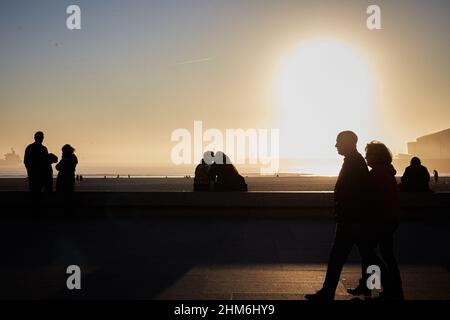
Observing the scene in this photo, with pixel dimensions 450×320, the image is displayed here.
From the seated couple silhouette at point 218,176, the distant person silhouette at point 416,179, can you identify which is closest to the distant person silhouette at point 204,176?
the seated couple silhouette at point 218,176

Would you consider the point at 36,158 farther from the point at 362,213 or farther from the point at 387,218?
the point at 387,218

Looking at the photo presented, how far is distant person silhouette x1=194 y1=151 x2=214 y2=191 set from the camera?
13844mm

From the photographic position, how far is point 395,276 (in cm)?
530

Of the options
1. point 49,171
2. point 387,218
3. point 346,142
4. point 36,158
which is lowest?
point 387,218

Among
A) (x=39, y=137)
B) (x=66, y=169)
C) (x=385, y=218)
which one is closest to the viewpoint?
(x=385, y=218)

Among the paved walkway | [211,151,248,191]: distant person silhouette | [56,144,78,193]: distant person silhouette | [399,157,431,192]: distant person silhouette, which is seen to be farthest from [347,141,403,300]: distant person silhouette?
[56,144,78,193]: distant person silhouette

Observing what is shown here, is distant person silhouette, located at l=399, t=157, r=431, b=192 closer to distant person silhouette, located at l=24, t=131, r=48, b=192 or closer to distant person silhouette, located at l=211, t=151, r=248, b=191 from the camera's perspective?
distant person silhouette, located at l=211, t=151, r=248, b=191

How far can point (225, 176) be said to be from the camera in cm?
1363

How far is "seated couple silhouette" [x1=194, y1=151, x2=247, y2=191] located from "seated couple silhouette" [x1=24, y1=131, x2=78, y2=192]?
11.5ft

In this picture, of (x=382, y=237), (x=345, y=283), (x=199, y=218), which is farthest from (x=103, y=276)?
(x=199, y=218)

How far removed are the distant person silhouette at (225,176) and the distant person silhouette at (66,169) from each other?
152 inches

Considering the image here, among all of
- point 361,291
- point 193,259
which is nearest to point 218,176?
point 193,259

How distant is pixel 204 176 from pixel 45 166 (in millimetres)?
4468
